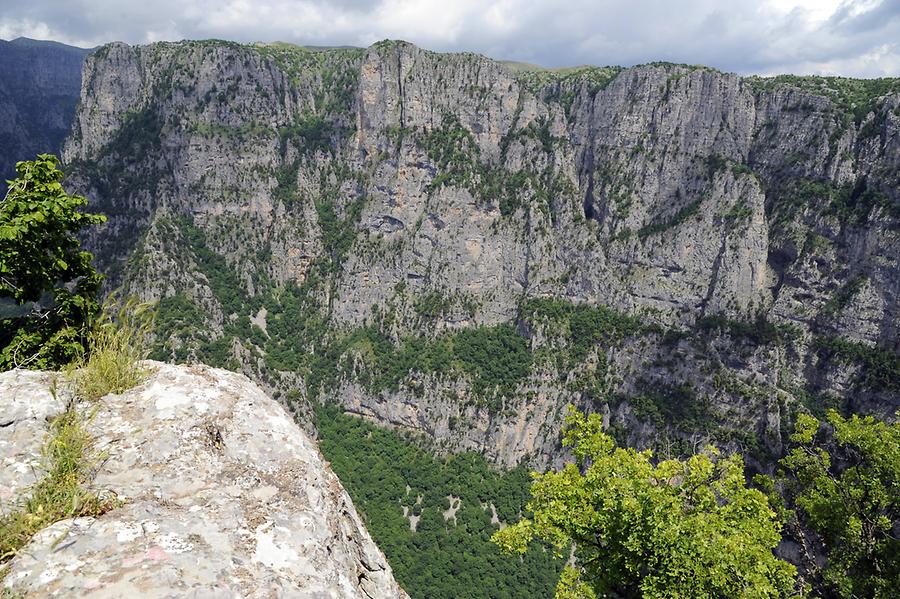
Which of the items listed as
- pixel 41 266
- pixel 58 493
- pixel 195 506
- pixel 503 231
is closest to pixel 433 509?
pixel 503 231

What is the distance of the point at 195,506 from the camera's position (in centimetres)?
594

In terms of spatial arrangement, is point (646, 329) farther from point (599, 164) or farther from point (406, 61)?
point (406, 61)

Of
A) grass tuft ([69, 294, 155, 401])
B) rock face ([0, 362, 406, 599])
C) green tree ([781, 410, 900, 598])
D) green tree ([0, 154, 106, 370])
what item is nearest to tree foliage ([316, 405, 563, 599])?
green tree ([781, 410, 900, 598])

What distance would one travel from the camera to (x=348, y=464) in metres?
114

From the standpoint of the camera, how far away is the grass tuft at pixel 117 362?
743cm

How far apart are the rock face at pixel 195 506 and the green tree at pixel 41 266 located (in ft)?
16.9

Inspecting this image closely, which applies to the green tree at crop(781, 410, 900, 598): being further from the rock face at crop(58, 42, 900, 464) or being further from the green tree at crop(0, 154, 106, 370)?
the rock face at crop(58, 42, 900, 464)

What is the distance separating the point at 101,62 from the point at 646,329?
183 meters

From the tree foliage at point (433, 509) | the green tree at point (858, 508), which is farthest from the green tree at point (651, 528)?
the tree foliage at point (433, 509)

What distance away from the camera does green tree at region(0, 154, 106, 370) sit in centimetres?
1160

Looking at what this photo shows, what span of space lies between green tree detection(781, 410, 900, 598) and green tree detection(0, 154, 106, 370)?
21686 mm

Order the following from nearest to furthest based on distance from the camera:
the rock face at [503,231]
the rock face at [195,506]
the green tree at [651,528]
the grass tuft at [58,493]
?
the rock face at [195,506], the grass tuft at [58,493], the green tree at [651,528], the rock face at [503,231]

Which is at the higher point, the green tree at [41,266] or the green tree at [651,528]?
the green tree at [41,266]

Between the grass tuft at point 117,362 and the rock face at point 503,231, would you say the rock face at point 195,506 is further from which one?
the rock face at point 503,231
